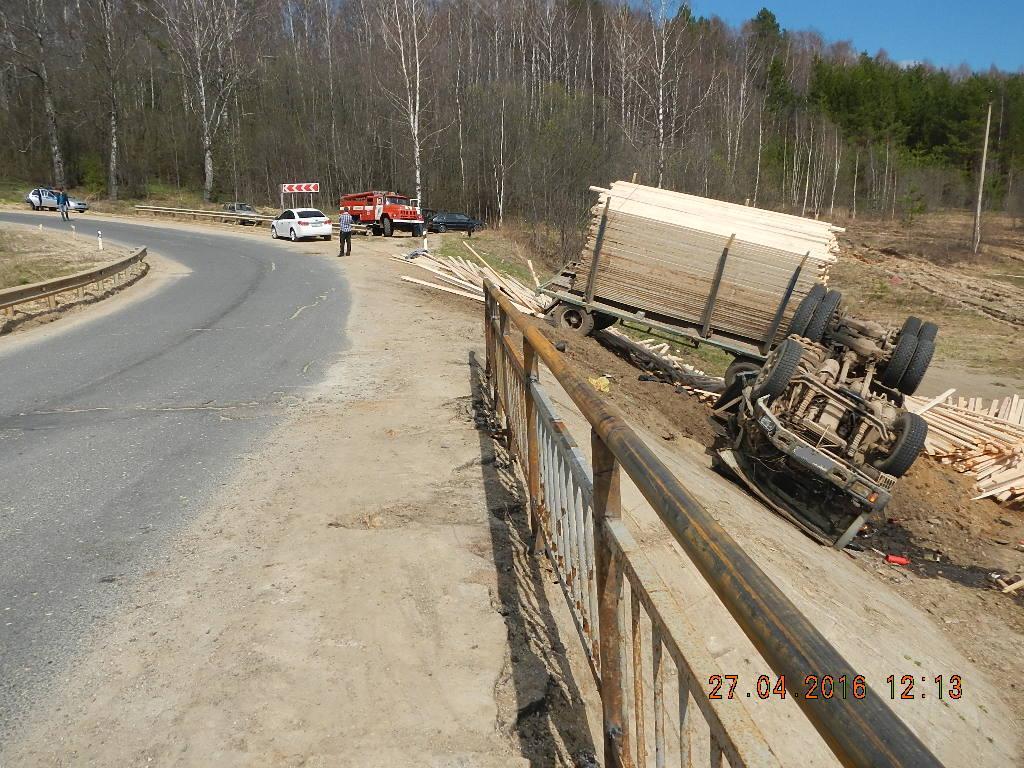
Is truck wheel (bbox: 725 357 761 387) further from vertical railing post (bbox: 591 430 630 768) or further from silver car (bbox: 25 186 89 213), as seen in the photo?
silver car (bbox: 25 186 89 213)

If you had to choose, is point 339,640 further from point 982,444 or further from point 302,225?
point 302,225

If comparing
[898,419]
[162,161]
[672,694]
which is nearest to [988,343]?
[898,419]

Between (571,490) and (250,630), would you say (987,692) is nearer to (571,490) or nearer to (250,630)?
(571,490)

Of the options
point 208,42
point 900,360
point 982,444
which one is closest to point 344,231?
point 900,360

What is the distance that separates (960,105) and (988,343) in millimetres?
62711

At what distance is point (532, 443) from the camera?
4406mm

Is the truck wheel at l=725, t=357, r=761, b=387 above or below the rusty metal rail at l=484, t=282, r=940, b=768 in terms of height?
below

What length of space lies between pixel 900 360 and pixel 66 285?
15.7 m

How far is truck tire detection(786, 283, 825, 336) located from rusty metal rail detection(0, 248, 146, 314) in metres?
13.6

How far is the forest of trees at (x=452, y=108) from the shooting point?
47.3 meters

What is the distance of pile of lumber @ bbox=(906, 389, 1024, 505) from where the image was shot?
10.4 metres

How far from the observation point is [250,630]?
3.74m

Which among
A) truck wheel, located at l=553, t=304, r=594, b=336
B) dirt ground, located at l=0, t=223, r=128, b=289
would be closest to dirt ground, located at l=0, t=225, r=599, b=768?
truck wheel, located at l=553, t=304, r=594, b=336

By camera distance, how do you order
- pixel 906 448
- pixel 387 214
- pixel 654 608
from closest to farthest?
pixel 654 608 → pixel 906 448 → pixel 387 214
